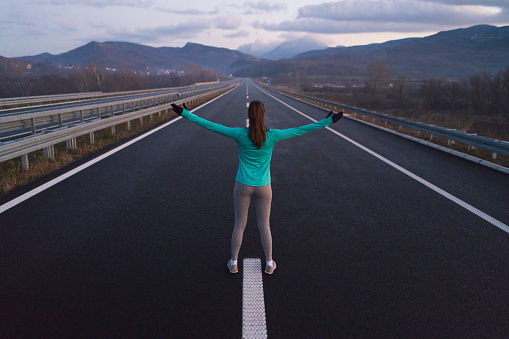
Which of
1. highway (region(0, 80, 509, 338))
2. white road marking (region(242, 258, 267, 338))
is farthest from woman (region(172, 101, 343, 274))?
highway (region(0, 80, 509, 338))

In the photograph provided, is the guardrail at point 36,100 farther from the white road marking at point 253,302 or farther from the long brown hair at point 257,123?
the long brown hair at point 257,123

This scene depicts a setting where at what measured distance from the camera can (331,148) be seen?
37.4 ft

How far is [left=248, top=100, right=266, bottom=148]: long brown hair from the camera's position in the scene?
3.35m

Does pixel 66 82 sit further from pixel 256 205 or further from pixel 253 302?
pixel 253 302

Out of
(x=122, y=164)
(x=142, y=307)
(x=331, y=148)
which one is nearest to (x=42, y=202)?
(x=122, y=164)

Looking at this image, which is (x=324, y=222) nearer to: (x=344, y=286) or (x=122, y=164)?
(x=344, y=286)

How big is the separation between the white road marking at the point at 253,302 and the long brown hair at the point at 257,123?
1.35m

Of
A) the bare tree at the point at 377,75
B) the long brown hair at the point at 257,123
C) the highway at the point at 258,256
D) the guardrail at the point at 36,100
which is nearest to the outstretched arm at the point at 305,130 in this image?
the long brown hair at the point at 257,123

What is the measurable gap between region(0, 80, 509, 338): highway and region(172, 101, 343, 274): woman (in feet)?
1.39

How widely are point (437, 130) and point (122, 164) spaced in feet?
32.5

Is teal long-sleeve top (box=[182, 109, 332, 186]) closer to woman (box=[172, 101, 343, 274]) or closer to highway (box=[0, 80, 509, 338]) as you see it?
woman (box=[172, 101, 343, 274])

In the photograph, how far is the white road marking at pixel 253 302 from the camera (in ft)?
9.44

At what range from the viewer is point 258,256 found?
13.8 feet

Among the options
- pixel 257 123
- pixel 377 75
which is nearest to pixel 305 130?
pixel 257 123
